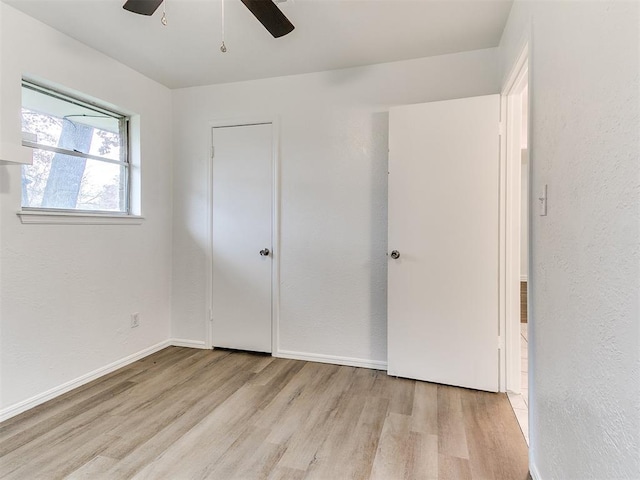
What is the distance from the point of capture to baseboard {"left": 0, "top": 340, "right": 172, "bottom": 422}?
6.83ft

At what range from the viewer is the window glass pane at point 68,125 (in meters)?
2.27

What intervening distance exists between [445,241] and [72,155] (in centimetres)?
277

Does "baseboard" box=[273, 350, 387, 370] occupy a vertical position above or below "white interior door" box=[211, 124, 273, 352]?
below

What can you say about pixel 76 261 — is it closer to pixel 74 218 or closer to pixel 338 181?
pixel 74 218

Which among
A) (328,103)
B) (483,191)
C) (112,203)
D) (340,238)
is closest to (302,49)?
(328,103)

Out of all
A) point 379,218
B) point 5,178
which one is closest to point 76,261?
point 5,178

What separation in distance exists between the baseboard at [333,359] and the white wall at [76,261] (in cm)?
124

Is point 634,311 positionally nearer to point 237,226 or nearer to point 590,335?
point 590,335

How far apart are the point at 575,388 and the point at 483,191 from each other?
1501 mm

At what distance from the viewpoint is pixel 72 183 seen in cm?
254

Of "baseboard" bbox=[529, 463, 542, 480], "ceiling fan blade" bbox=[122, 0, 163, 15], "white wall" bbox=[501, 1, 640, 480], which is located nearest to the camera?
"white wall" bbox=[501, 1, 640, 480]

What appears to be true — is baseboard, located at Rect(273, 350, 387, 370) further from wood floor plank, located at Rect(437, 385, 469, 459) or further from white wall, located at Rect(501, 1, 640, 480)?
white wall, located at Rect(501, 1, 640, 480)

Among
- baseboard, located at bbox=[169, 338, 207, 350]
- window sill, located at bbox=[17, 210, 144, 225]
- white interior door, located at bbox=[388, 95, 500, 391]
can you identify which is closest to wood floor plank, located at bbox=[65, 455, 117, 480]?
window sill, located at bbox=[17, 210, 144, 225]

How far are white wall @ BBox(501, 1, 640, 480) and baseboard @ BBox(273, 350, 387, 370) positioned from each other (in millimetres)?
1323
